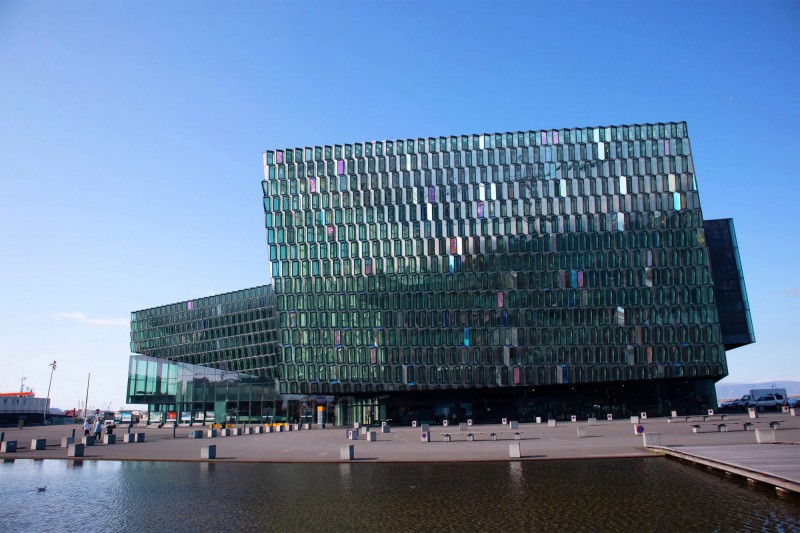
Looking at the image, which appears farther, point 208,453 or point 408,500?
point 208,453

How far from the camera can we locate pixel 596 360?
79.9 metres

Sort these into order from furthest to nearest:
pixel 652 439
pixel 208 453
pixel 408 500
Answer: pixel 208 453 → pixel 652 439 → pixel 408 500

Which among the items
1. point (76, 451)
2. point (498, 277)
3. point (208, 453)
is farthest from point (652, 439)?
Result: point (498, 277)

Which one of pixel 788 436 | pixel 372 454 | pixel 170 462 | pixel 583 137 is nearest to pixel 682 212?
pixel 583 137

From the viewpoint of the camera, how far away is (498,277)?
8244 centimetres

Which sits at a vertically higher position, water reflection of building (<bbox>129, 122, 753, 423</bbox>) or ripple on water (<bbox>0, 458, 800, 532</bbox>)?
water reflection of building (<bbox>129, 122, 753, 423</bbox>)

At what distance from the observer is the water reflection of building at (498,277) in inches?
3155

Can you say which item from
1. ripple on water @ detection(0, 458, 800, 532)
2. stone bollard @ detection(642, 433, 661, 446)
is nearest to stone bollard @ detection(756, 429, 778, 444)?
stone bollard @ detection(642, 433, 661, 446)

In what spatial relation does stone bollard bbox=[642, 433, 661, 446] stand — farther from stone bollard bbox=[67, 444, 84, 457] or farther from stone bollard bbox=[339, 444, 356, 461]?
stone bollard bbox=[67, 444, 84, 457]

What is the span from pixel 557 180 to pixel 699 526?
7133cm

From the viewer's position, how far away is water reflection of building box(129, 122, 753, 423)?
80125mm

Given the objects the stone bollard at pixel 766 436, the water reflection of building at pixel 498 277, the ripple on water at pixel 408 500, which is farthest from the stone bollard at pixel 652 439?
the water reflection of building at pixel 498 277

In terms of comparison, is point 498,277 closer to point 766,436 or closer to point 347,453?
point 766,436

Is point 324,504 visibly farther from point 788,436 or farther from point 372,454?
point 788,436
